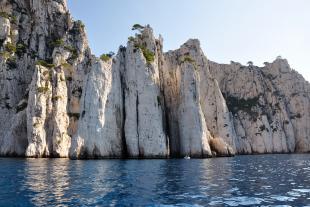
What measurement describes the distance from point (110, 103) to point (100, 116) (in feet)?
16.3

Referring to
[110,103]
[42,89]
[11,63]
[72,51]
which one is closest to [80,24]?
[72,51]

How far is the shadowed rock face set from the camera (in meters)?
77.2

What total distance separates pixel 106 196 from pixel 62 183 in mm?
8408

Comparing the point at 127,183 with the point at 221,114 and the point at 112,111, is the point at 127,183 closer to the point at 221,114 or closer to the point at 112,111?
the point at 112,111

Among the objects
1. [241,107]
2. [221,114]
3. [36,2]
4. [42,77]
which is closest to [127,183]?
[42,77]

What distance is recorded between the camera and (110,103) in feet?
264

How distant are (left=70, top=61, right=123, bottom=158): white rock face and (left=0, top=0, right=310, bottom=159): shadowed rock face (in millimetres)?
231

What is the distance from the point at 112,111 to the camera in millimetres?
79750

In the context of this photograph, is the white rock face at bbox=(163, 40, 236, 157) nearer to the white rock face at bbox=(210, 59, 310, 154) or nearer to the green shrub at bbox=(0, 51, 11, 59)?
the white rock face at bbox=(210, 59, 310, 154)

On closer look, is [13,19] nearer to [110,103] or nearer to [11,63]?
[11,63]

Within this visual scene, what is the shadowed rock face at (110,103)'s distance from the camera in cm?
7725

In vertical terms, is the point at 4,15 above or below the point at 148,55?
above

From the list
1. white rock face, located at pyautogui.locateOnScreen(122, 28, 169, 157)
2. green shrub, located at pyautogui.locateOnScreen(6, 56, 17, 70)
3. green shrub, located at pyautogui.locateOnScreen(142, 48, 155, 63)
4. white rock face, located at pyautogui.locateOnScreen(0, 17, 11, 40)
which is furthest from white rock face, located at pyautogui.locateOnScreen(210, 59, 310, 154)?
white rock face, located at pyautogui.locateOnScreen(0, 17, 11, 40)

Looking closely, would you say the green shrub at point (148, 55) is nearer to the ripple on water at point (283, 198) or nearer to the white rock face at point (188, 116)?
the white rock face at point (188, 116)
